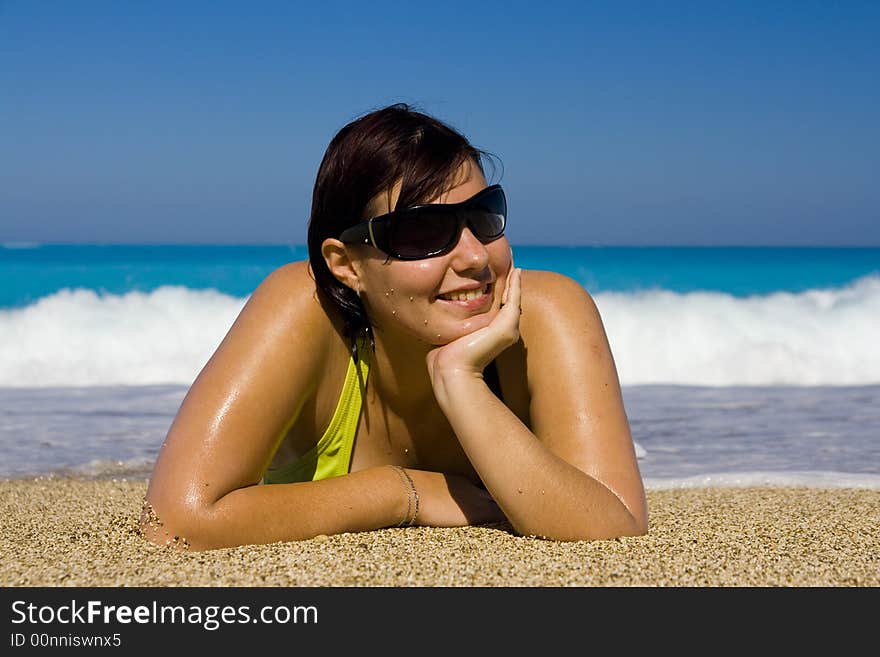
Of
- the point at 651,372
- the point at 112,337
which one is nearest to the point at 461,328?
the point at 651,372

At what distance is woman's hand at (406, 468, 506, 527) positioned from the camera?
349cm

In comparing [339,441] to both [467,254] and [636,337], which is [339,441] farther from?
[636,337]

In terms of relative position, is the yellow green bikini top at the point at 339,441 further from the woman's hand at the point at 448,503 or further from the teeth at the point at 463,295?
the teeth at the point at 463,295

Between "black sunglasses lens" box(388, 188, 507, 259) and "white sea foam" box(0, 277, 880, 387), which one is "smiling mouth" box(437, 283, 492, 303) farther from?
"white sea foam" box(0, 277, 880, 387)

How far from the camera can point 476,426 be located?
3047 mm

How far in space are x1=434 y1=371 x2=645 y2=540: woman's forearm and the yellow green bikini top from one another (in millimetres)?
518

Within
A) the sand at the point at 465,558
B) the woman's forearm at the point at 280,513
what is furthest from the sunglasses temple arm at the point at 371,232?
the sand at the point at 465,558

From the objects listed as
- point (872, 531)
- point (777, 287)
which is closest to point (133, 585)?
point (872, 531)

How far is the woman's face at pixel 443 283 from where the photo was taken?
3.11 metres

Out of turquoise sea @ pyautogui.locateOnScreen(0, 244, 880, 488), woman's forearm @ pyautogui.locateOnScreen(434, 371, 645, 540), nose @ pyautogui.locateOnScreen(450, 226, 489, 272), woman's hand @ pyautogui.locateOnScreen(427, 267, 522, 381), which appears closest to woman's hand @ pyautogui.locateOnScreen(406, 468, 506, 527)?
woman's forearm @ pyautogui.locateOnScreen(434, 371, 645, 540)

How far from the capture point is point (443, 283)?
123 inches

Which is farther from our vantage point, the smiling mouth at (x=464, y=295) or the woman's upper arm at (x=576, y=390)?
the woman's upper arm at (x=576, y=390)

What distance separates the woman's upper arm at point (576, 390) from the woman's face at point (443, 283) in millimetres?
299

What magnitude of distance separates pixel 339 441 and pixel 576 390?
904 millimetres
